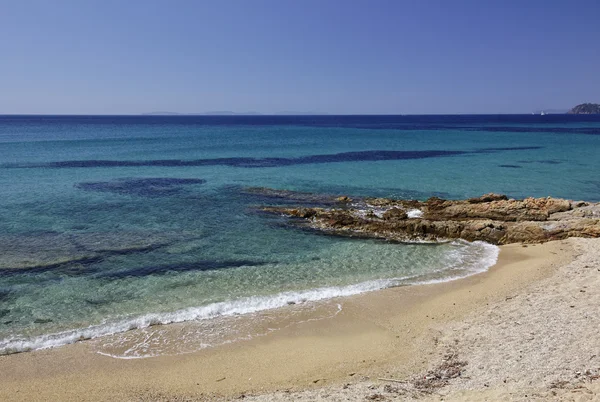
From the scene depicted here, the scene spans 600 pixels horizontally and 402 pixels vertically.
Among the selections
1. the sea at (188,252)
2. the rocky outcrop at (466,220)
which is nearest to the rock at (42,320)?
the sea at (188,252)

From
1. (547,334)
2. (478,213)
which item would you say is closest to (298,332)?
(547,334)

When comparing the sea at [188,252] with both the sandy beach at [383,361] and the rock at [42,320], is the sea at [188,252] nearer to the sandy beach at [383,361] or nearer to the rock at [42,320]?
the rock at [42,320]

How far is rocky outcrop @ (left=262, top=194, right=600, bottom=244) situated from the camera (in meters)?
20.6

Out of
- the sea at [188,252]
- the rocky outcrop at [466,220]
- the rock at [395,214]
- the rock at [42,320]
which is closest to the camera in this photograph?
the rock at [42,320]

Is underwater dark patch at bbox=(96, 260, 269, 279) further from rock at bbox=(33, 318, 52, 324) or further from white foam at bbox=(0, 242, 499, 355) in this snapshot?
rock at bbox=(33, 318, 52, 324)

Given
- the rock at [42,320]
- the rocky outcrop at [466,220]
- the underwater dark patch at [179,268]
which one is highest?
the rocky outcrop at [466,220]

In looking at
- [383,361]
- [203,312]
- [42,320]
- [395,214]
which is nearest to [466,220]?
[395,214]

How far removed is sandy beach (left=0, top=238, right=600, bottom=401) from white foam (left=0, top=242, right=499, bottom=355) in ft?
1.59

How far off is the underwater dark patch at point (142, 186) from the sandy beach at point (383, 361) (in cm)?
2049

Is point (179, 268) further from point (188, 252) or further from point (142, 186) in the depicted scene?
point (142, 186)

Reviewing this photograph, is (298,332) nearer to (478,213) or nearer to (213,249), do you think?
(213,249)

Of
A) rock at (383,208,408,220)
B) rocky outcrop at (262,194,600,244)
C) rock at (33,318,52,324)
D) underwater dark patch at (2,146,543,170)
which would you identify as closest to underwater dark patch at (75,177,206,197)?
underwater dark patch at (2,146,543,170)

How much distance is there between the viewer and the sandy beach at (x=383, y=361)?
8805mm

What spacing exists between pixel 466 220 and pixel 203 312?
14629mm
